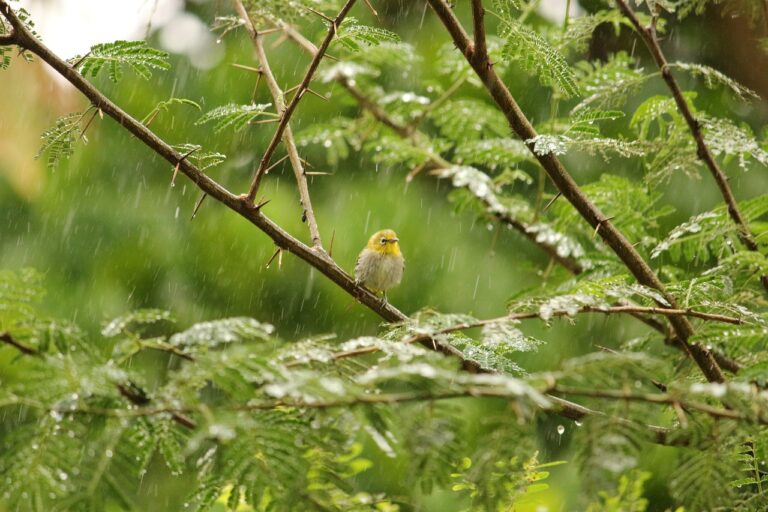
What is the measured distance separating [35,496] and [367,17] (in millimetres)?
3488

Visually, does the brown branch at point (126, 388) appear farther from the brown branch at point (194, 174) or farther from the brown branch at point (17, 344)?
the brown branch at point (194, 174)

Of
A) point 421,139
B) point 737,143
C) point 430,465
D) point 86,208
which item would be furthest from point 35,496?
point 86,208

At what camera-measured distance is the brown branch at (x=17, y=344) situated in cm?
100

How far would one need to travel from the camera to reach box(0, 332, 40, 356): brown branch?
1000 millimetres

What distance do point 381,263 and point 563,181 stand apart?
1.95 meters

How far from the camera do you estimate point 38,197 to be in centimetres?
375

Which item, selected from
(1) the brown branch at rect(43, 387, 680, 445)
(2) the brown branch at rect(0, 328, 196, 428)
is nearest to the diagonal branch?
(1) the brown branch at rect(43, 387, 680, 445)

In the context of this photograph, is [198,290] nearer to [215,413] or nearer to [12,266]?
[12,266]

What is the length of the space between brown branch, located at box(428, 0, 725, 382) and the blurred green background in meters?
1.60

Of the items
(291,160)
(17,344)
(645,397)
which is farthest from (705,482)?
(291,160)

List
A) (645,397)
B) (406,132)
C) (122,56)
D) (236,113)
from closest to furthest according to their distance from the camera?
1. (645,397)
2. (122,56)
3. (236,113)
4. (406,132)

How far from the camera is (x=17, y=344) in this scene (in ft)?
3.31

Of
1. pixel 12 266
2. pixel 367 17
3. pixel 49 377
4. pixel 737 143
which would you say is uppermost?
pixel 367 17

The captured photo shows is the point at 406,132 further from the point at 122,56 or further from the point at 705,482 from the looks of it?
the point at 705,482
